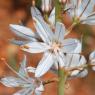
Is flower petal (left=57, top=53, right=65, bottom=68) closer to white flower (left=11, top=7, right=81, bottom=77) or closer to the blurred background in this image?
white flower (left=11, top=7, right=81, bottom=77)

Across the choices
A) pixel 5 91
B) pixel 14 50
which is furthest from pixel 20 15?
pixel 5 91

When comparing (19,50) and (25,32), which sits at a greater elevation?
(25,32)

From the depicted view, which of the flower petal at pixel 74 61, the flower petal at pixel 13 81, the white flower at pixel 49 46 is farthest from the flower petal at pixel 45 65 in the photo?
the flower petal at pixel 13 81

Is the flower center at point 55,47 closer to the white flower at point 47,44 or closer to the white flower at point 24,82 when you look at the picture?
the white flower at point 47,44

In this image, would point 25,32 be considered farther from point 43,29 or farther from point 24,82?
point 24,82

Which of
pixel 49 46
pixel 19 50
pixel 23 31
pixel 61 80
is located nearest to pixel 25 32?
pixel 23 31

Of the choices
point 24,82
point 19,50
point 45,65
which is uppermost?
point 45,65

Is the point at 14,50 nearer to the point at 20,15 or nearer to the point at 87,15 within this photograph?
the point at 20,15
